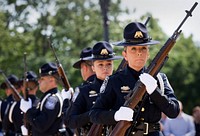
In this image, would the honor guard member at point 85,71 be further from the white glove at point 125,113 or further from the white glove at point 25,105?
the white glove at point 125,113

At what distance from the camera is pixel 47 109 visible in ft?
29.0

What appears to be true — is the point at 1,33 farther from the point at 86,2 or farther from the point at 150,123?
the point at 150,123

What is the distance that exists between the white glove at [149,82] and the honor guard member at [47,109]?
364 centimetres

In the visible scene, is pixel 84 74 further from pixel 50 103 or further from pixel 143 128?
pixel 143 128

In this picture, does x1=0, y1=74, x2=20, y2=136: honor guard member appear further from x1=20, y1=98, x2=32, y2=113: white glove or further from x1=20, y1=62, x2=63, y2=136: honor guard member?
x1=20, y1=62, x2=63, y2=136: honor guard member

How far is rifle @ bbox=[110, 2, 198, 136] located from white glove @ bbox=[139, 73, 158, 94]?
0.04 meters

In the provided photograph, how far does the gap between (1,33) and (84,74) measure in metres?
14.2

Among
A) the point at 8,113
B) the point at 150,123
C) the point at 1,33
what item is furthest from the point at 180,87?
the point at 150,123

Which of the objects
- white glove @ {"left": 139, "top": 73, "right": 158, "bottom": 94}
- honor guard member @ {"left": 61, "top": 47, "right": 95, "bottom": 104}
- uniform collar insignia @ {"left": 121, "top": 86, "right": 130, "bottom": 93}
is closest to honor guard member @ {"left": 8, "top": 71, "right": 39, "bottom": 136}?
honor guard member @ {"left": 61, "top": 47, "right": 95, "bottom": 104}

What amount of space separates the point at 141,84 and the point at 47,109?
368 centimetres

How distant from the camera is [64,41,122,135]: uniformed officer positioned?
7.37m

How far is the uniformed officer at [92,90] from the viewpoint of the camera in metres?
7.37

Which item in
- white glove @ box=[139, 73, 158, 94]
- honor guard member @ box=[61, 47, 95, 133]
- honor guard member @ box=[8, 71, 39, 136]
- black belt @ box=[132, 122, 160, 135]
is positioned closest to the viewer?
white glove @ box=[139, 73, 158, 94]

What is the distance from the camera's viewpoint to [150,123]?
5.67m
